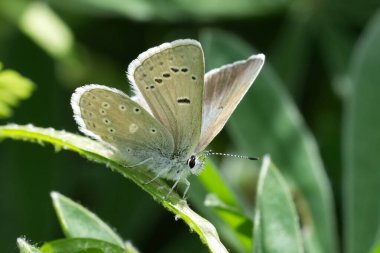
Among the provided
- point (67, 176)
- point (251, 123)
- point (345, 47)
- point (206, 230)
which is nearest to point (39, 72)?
point (67, 176)

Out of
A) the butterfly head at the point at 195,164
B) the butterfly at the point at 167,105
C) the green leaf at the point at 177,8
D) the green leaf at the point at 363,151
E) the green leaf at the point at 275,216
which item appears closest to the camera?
the green leaf at the point at 275,216

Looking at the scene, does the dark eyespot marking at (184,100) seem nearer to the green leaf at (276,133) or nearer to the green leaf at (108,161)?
the green leaf at (108,161)

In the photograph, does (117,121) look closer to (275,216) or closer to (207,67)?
(275,216)

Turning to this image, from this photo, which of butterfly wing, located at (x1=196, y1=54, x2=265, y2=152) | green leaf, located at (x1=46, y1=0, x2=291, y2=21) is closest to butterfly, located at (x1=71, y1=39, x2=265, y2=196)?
butterfly wing, located at (x1=196, y1=54, x2=265, y2=152)

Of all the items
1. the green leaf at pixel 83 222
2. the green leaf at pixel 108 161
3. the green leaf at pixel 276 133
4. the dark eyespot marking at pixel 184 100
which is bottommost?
the green leaf at pixel 83 222

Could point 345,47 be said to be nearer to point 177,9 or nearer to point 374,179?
point 177,9

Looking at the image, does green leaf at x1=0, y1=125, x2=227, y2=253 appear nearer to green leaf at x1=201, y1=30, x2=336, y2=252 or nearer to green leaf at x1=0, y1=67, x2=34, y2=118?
green leaf at x1=0, y1=67, x2=34, y2=118

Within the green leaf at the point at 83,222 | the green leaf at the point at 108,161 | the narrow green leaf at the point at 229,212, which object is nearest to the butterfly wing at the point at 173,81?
the narrow green leaf at the point at 229,212
